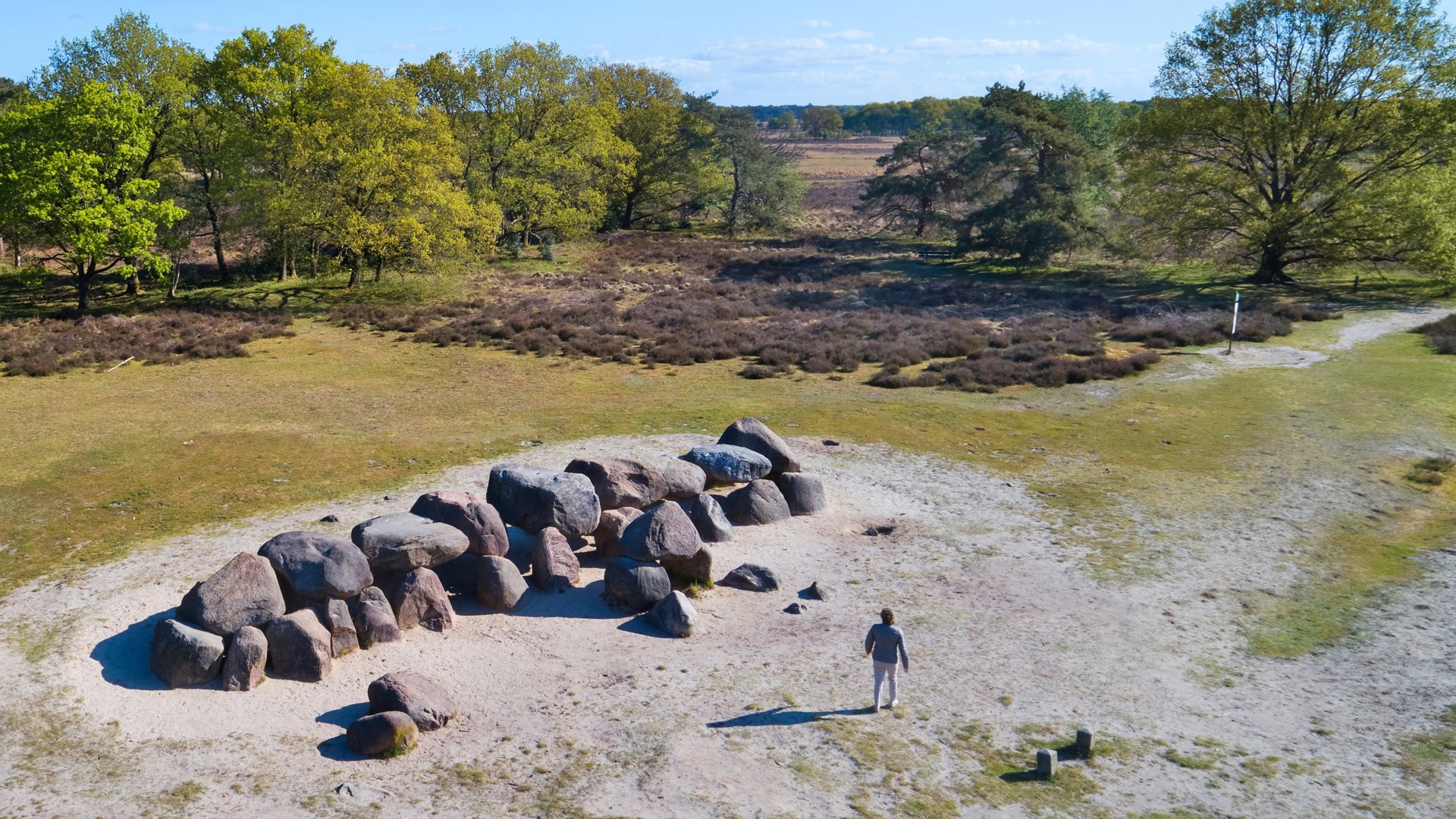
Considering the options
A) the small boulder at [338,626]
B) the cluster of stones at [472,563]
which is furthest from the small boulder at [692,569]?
the small boulder at [338,626]

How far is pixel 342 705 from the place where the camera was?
13.1 meters

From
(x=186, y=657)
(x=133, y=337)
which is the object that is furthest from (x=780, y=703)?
(x=133, y=337)

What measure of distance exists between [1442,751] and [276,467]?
21.9 m

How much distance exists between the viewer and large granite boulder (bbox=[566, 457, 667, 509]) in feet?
61.3

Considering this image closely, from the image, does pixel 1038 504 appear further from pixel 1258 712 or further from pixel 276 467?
pixel 276 467

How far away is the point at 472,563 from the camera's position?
16312mm

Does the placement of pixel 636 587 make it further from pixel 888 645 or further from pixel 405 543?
pixel 888 645

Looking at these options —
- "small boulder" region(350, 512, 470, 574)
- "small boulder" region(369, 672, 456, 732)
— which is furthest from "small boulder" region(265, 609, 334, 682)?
"small boulder" region(350, 512, 470, 574)

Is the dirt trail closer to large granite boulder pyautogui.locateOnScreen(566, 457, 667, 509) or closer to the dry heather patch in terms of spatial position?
large granite boulder pyautogui.locateOnScreen(566, 457, 667, 509)

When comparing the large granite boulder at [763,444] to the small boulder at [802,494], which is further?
the large granite boulder at [763,444]

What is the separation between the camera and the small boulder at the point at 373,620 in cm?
1452

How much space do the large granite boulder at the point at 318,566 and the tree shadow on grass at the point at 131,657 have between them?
5.64ft

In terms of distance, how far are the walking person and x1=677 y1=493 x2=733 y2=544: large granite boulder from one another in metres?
6.01

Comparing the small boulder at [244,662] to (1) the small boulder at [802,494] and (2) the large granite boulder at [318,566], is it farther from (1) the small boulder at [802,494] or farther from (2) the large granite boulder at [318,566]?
(1) the small boulder at [802,494]
